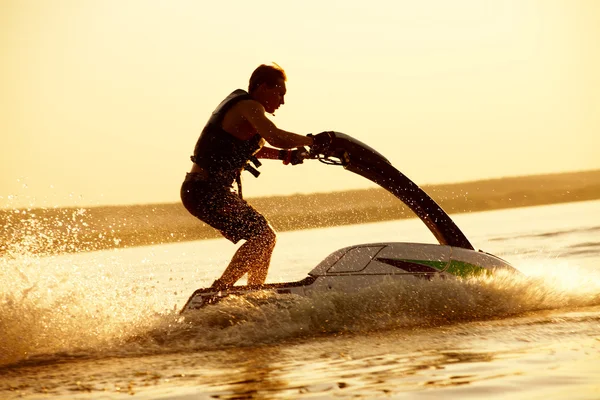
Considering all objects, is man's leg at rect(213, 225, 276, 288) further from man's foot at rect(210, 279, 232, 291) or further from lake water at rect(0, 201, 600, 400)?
lake water at rect(0, 201, 600, 400)

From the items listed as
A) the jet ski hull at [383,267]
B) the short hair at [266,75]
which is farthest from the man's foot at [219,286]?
the short hair at [266,75]

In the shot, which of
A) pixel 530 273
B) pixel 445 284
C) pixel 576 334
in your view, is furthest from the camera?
pixel 530 273

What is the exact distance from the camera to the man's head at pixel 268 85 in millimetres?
7621

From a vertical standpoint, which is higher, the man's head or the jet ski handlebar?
the man's head

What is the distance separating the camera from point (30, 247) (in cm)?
935

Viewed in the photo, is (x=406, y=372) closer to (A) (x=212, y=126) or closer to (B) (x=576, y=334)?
(B) (x=576, y=334)

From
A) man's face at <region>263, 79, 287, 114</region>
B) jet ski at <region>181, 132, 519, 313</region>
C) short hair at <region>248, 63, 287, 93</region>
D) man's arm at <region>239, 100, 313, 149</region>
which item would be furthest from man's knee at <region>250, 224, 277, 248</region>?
short hair at <region>248, 63, 287, 93</region>

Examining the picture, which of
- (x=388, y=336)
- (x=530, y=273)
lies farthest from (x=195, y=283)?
(x=388, y=336)

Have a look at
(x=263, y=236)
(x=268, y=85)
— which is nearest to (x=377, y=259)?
(x=263, y=236)

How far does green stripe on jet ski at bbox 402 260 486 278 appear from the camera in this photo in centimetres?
809

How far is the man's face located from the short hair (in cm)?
3

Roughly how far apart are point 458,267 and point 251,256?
6.13ft

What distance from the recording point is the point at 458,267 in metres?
8.16

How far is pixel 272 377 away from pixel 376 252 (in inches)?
119
